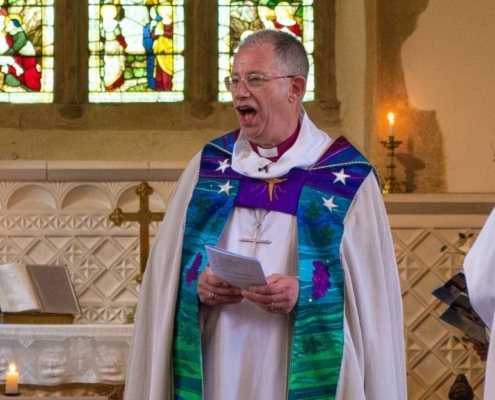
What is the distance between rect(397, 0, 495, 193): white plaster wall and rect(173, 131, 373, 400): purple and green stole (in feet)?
14.4

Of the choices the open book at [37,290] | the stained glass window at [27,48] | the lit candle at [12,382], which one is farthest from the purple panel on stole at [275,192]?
the stained glass window at [27,48]

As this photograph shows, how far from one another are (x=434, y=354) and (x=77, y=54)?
11.3 feet

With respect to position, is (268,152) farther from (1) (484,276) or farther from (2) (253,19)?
(2) (253,19)

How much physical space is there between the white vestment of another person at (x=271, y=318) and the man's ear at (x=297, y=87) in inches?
4.5

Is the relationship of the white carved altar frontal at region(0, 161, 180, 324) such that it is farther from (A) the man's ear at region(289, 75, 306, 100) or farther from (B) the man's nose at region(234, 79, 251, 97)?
(B) the man's nose at region(234, 79, 251, 97)

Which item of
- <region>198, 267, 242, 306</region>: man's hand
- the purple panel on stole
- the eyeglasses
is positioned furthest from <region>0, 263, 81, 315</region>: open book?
the eyeglasses

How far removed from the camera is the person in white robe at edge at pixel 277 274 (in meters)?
4.40

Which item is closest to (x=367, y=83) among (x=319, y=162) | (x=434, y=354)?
(x=434, y=354)

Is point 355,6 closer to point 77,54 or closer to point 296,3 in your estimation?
point 296,3

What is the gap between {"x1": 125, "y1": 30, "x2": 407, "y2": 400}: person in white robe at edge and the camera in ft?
14.4

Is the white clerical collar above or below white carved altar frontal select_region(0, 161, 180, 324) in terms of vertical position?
above

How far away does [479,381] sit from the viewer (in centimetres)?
861

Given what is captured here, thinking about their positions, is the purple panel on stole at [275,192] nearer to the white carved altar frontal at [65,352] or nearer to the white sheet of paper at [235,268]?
the white sheet of paper at [235,268]

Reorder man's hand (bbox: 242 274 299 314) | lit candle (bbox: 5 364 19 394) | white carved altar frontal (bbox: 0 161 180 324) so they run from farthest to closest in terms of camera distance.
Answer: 1. white carved altar frontal (bbox: 0 161 180 324)
2. lit candle (bbox: 5 364 19 394)
3. man's hand (bbox: 242 274 299 314)
